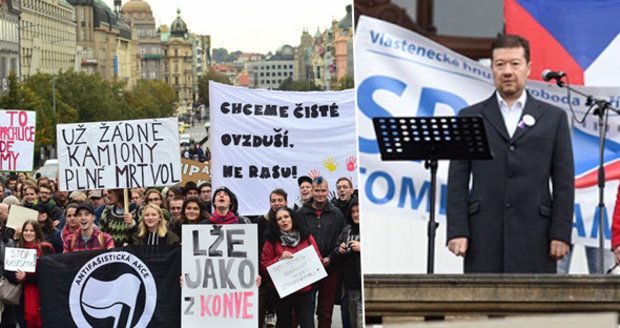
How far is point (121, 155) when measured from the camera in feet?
46.5

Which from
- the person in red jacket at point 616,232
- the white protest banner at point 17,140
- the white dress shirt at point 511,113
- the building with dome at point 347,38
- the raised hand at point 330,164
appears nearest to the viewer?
the white dress shirt at point 511,113

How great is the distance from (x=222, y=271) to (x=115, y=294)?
0.83 m

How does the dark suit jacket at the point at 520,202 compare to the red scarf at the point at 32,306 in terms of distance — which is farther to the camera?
the red scarf at the point at 32,306

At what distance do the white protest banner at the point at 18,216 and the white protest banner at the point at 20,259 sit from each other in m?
0.93

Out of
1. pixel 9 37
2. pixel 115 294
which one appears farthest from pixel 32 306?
pixel 9 37

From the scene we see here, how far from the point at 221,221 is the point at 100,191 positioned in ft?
23.2

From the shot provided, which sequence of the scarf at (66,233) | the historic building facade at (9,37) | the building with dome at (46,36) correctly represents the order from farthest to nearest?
the building with dome at (46,36) → the historic building facade at (9,37) → the scarf at (66,233)

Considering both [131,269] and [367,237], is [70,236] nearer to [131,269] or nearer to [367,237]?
[131,269]

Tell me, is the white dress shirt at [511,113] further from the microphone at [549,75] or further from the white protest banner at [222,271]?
the white protest banner at [222,271]

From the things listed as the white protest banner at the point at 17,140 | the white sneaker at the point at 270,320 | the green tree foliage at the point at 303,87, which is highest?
the green tree foliage at the point at 303,87

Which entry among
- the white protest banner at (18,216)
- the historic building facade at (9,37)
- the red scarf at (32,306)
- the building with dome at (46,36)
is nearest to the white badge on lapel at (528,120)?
the red scarf at (32,306)

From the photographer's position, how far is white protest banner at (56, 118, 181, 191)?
14.2m

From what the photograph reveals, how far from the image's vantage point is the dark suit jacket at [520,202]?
5836 millimetres

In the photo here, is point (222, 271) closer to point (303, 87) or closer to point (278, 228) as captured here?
point (278, 228)
